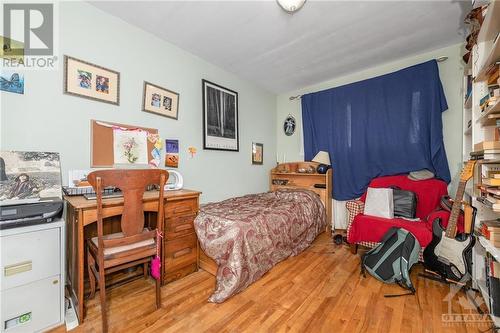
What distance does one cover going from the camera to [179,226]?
1.93 metres

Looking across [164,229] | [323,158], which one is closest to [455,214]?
[323,158]

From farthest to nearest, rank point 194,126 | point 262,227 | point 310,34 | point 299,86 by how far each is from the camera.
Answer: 1. point 299,86
2. point 194,126
3. point 310,34
4. point 262,227

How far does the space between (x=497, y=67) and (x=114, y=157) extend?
319 centimetres

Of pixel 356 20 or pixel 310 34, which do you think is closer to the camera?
pixel 356 20

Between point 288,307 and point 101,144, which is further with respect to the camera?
point 101,144

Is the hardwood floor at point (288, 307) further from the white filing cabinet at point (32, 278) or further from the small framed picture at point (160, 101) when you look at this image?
the small framed picture at point (160, 101)

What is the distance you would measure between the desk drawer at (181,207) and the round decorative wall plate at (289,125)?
8.39ft

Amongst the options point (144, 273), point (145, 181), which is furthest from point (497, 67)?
point (144, 273)

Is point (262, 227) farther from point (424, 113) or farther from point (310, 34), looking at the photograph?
point (424, 113)

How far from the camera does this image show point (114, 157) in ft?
6.75

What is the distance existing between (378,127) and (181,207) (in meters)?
2.85

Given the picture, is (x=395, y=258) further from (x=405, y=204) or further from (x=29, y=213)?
(x=29, y=213)

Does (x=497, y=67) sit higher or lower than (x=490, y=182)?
higher

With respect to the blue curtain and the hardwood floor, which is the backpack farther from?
the blue curtain
